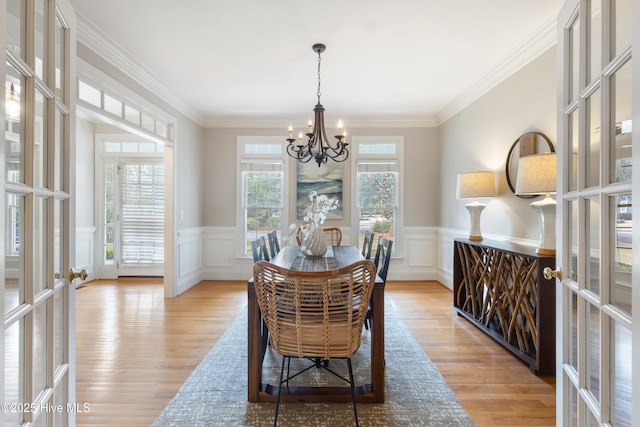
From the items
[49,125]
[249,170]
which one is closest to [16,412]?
[49,125]

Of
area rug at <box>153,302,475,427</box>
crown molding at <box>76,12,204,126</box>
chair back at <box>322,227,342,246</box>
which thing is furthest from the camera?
chair back at <box>322,227,342,246</box>

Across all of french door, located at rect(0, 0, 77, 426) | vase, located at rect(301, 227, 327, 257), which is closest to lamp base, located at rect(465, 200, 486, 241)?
vase, located at rect(301, 227, 327, 257)

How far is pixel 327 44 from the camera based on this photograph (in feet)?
9.57

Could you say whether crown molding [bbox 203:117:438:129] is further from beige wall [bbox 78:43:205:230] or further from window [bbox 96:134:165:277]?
window [bbox 96:134:165:277]

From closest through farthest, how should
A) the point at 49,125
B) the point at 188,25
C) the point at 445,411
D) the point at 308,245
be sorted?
1. the point at 49,125
2. the point at 445,411
3. the point at 188,25
4. the point at 308,245

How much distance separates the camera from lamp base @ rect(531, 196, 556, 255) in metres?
2.48

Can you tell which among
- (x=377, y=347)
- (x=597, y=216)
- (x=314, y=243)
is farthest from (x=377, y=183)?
(x=597, y=216)

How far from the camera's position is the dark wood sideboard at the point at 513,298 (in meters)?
2.37

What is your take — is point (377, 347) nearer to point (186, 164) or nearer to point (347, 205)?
point (347, 205)

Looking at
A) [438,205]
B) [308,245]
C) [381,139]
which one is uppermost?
[381,139]

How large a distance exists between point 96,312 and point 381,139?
4535 mm

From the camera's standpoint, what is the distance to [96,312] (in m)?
3.79

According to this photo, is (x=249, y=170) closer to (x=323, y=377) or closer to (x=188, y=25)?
(x=188, y=25)

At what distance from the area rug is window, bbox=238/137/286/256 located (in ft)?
9.21
